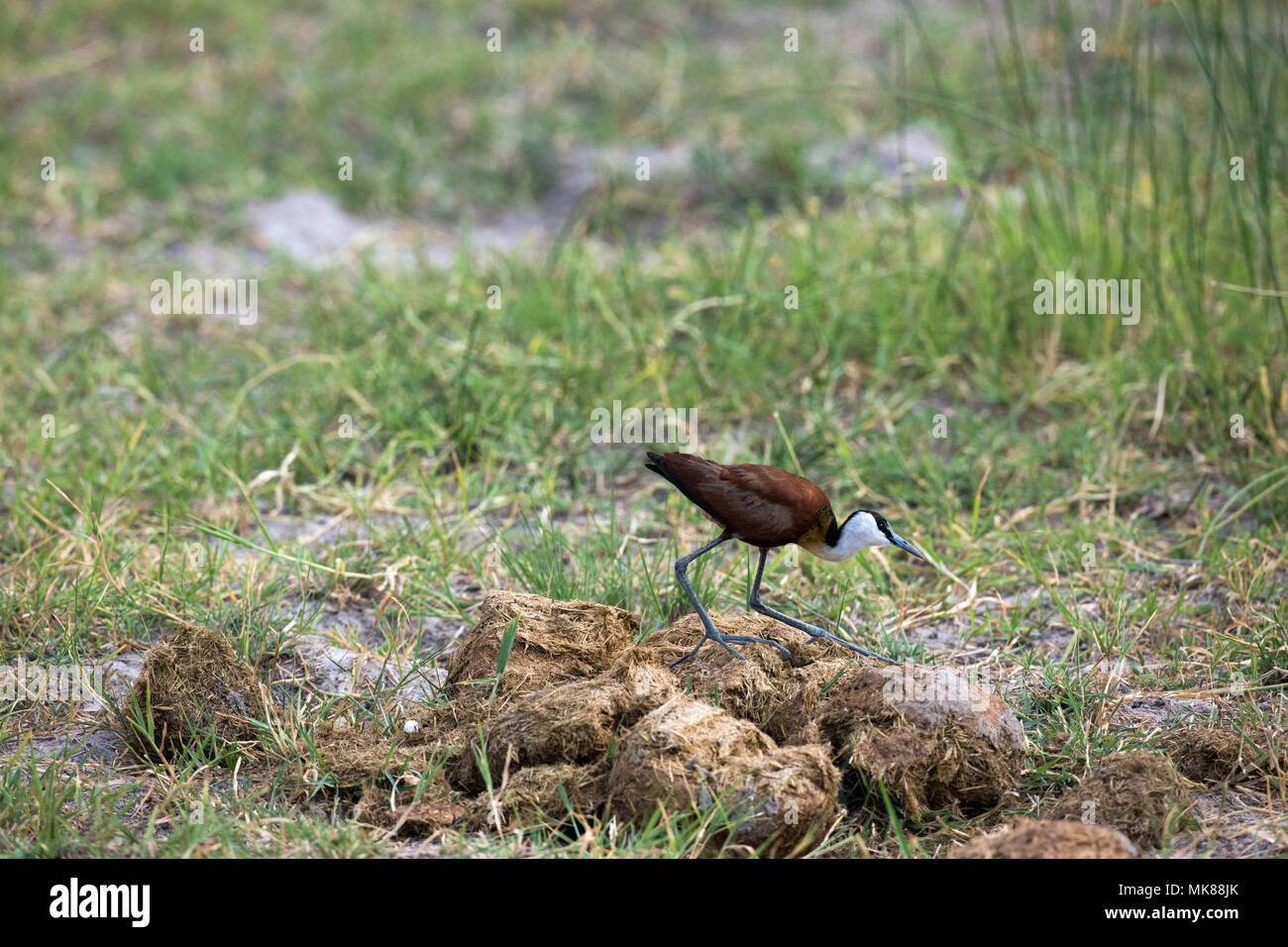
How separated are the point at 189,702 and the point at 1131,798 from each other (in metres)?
1.79

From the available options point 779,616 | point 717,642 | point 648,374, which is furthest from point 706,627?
point 648,374

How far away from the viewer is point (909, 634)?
10.2 ft

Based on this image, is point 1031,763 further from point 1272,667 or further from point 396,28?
point 396,28

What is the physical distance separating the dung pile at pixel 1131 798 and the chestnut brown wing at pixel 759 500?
0.69m

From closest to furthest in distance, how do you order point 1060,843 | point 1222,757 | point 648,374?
point 1060,843
point 1222,757
point 648,374

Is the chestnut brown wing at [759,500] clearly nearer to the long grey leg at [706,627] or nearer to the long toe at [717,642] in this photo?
the long grey leg at [706,627]

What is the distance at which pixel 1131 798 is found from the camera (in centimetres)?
226

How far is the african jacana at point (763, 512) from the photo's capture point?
2486mm

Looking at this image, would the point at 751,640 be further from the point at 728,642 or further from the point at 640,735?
the point at 640,735

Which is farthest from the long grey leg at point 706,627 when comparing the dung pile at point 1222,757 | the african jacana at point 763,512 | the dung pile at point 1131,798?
the dung pile at point 1222,757

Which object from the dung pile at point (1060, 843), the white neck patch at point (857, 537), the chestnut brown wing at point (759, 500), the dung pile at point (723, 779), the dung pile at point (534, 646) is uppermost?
the chestnut brown wing at point (759, 500)

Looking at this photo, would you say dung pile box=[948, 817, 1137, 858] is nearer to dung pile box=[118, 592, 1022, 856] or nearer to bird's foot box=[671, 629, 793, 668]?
dung pile box=[118, 592, 1022, 856]
